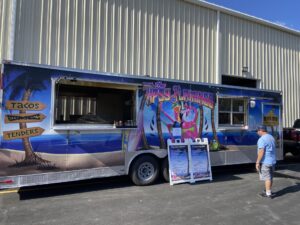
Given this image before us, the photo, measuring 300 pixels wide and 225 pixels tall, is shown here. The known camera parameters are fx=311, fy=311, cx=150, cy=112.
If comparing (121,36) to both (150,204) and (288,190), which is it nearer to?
(150,204)

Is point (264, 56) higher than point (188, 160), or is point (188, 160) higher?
point (264, 56)

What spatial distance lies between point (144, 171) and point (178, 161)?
0.98 meters

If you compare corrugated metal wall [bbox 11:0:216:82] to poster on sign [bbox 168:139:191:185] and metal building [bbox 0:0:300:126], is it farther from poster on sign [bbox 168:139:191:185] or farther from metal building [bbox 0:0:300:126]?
poster on sign [bbox 168:139:191:185]

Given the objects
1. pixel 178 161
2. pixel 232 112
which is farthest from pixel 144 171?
pixel 232 112

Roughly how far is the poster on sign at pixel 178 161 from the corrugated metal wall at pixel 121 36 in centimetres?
535

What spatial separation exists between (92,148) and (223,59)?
10748 mm

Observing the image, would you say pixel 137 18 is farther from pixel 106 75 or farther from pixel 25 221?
pixel 25 221

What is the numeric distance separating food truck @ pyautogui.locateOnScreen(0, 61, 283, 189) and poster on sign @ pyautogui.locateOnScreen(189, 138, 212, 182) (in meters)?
0.29

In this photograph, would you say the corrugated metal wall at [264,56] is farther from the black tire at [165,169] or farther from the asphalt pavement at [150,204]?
the asphalt pavement at [150,204]

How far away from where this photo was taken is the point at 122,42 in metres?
12.8

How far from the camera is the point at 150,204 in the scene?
253 inches

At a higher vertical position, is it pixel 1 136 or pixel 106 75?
pixel 106 75

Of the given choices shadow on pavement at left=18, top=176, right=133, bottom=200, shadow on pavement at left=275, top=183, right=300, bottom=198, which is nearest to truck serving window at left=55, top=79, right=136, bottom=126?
shadow on pavement at left=18, top=176, right=133, bottom=200

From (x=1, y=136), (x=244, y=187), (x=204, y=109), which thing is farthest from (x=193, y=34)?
(x=1, y=136)
